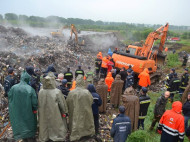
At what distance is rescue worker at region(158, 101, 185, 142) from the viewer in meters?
3.46

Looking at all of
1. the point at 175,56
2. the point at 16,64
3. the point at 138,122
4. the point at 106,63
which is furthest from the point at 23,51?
the point at 175,56

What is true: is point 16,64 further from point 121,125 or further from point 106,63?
point 121,125

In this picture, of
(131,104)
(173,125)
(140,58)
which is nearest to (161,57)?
(140,58)

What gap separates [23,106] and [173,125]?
11.4 ft

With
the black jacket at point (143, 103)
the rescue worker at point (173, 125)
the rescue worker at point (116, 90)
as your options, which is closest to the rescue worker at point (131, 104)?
the black jacket at point (143, 103)

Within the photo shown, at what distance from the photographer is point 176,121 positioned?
3.50 metres

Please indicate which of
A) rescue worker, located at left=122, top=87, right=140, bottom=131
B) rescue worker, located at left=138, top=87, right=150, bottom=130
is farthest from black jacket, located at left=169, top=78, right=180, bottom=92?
rescue worker, located at left=122, top=87, right=140, bottom=131

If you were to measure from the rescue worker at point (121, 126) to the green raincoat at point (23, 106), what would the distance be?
1.95 m

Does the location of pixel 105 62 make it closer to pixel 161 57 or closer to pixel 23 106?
pixel 161 57

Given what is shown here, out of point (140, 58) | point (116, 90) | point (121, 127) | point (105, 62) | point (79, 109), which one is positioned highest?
point (140, 58)

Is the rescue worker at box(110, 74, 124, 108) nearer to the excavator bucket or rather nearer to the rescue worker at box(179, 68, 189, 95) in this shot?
the rescue worker at box(179, 68, 189, 95)

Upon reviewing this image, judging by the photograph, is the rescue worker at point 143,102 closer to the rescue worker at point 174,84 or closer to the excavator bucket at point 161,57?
the rescue worker at point 174,84

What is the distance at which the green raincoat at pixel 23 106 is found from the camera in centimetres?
372

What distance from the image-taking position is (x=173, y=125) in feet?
11.7
